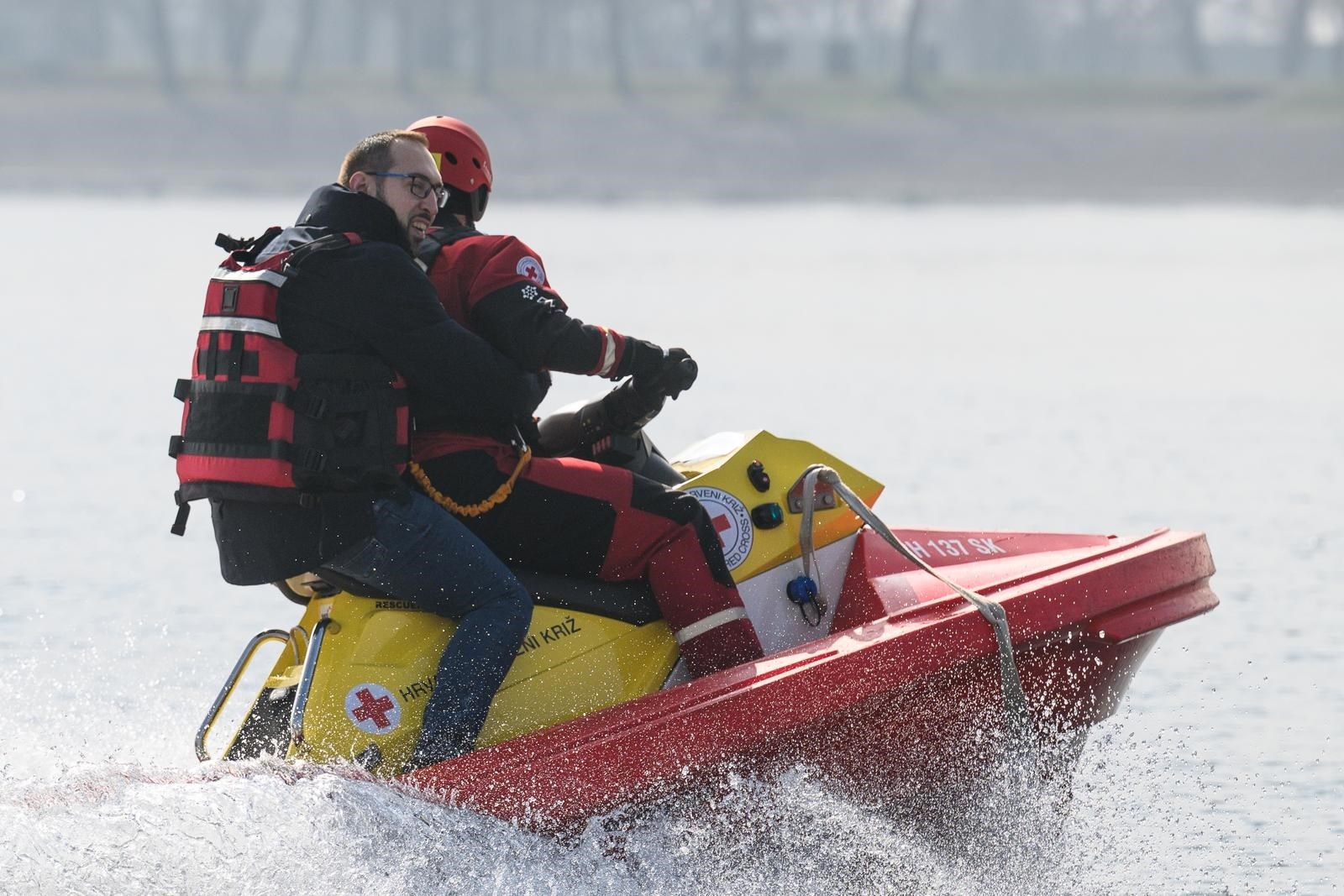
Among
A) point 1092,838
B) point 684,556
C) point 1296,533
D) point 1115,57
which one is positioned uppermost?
point 684,556

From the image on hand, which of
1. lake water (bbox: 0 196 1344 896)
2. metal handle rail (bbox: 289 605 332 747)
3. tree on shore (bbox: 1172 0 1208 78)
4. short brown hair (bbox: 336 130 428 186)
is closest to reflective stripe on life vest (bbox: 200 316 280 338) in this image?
short brown hair (bbox: 336 130 428 186)

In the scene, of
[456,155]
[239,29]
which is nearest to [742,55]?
[239,29]

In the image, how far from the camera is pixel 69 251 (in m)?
27.1

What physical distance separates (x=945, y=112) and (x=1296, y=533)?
36.6m

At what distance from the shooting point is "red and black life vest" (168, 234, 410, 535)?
14.3ft

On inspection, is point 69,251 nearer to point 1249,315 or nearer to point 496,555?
point 1249,315

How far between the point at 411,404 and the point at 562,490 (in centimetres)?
40

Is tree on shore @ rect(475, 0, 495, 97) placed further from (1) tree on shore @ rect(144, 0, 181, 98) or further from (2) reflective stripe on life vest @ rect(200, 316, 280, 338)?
(2) reflective stripe on life vest @ rect(200, 316, 280, 338)

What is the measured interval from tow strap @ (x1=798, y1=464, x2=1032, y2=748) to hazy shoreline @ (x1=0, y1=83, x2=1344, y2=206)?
31841 millimetres

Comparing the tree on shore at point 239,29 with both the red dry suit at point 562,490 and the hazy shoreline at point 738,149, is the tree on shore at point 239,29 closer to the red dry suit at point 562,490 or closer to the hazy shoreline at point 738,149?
the hazy shoreline at point 738,149

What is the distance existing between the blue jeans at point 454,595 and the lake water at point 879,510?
28cm

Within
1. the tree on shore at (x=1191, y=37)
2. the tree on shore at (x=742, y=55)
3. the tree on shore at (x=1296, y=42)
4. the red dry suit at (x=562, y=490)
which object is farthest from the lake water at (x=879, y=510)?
the tree on shore at (x=1191, y=37)

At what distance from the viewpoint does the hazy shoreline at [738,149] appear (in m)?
39.2

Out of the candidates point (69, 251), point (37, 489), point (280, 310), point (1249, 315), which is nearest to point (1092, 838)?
point (280, 310)
